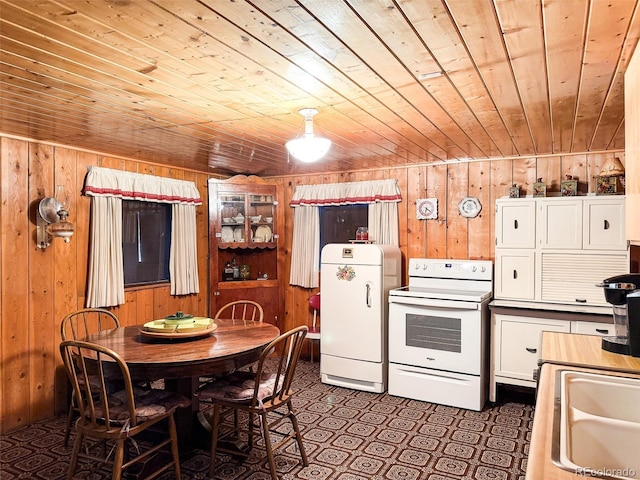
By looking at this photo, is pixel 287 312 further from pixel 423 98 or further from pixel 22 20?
pixel 22 20

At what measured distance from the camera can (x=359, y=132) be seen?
326cm

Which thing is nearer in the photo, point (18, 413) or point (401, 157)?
point (18, 413)

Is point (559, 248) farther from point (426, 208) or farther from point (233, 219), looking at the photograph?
point (233, 219)

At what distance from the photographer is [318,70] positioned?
2.06m

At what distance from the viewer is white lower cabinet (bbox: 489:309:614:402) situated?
3.76m

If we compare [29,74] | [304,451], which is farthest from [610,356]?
[29,74]

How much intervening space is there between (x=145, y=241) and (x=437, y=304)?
296 cm

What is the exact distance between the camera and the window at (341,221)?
17.1 feet

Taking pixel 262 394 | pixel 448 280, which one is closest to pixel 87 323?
pixel 262 394

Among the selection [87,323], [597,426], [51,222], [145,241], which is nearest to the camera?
[597,426]

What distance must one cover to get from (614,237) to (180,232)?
4041 mm

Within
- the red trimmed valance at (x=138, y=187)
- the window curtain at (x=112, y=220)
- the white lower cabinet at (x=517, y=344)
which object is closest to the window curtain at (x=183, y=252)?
the window curtain at (x=112, y=220)

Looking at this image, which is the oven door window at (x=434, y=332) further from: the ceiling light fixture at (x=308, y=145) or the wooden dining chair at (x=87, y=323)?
the wooden dining chair at (x=87, y=323)

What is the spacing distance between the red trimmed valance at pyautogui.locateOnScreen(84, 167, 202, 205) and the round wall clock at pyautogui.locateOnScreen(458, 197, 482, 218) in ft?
9.26
